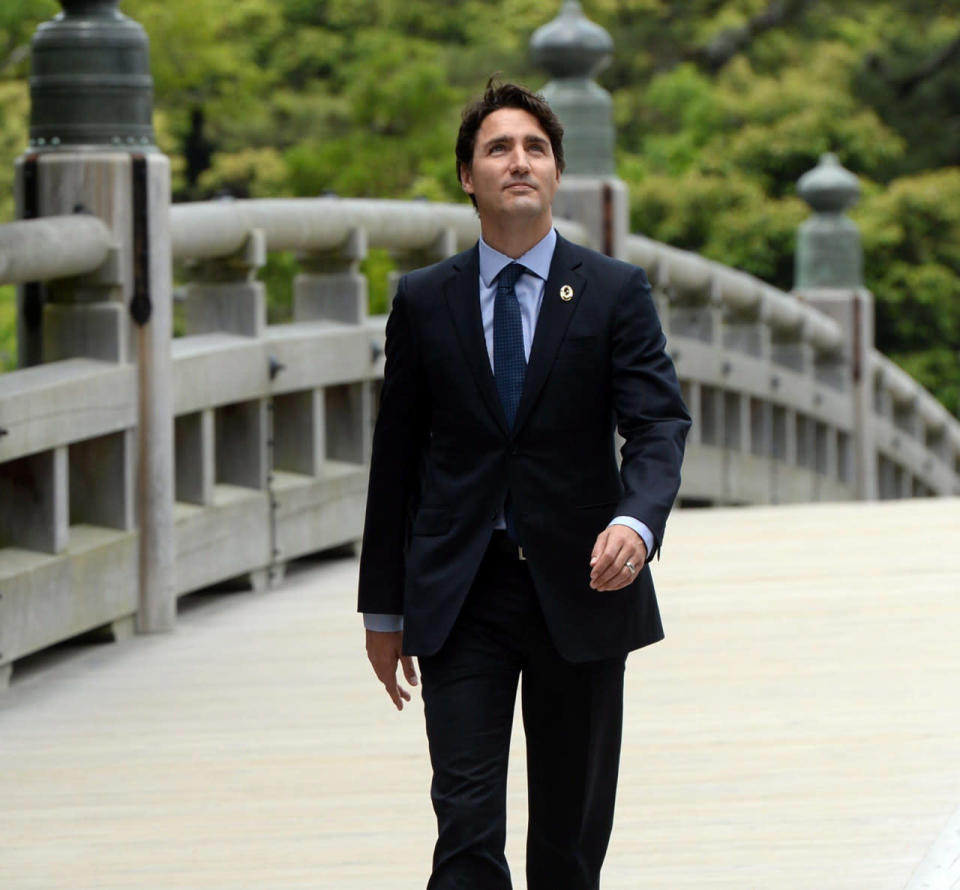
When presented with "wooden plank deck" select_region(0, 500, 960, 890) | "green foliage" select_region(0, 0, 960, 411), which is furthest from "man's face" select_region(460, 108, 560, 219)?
"green foliage" select_region(0, 0, 960, 411)

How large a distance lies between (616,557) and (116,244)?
3.75m

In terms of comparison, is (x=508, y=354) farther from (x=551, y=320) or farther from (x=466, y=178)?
(x=466, y=178)

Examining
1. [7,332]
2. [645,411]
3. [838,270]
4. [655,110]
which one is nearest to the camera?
[645,411]

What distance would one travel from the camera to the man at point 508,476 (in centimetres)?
330

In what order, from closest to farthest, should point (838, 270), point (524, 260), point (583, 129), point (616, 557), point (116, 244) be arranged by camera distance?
point (616, 557) → point (524, 260) → point (116, 244) → point (583, 129) → point (838, 270)

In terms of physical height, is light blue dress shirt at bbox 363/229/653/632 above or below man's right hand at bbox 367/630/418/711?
above

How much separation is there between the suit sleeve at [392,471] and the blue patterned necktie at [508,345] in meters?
0.13

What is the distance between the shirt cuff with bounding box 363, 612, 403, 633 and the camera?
11.3 ft

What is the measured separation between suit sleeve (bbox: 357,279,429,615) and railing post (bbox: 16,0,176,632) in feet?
10.7

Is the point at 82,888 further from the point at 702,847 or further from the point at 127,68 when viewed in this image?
the point at 127,68

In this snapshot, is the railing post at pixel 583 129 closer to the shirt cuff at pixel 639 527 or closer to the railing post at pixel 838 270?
the railing post at pixel 838 270

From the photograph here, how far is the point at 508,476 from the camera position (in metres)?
→ 3.32

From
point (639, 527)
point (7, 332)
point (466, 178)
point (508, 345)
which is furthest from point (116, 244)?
point (7, 332)

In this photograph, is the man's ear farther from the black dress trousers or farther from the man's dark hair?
the black dress trousers
